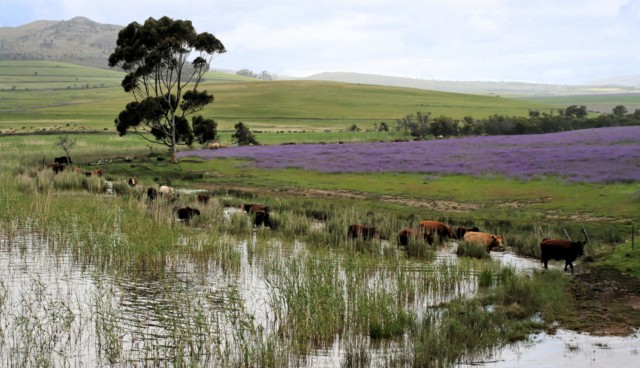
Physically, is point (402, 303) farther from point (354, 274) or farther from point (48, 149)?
point (48, 149)

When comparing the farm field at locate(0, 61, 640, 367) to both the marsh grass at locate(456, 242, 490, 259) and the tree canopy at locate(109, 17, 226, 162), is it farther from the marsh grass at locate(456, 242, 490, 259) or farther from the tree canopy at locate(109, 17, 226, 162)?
the tree canopy at locate(109, 17, 226, 162)

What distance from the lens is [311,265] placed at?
16969 mm

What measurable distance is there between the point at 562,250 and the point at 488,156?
32766mm

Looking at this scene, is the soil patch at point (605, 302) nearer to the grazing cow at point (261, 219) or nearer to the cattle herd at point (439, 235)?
the cattle herd at point (439, 235)

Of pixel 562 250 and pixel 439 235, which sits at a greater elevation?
pixel 562 250

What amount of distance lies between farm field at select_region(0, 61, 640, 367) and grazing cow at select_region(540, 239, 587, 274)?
521mm

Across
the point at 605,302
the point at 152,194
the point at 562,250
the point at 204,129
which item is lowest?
the point at 152,194

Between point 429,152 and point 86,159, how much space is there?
28.0 m

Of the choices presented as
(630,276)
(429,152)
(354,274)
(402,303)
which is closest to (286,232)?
(354,274)

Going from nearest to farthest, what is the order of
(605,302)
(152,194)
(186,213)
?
(605,302) → (186,213) → (152,194)

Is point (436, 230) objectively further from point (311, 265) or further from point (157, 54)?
point (157, 54)

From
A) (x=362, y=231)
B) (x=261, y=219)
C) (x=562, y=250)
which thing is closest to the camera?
(x=562, y=250)

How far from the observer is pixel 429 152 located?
57.3 meters

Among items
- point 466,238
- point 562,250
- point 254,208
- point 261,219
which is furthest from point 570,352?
point 254,208
